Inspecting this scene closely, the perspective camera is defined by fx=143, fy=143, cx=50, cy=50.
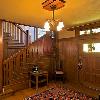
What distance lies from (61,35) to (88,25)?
1749mm

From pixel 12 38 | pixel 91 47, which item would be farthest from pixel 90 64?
pixel 12 38

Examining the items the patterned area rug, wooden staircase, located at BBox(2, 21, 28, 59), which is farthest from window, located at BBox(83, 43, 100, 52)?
wooden staircase, located at BBox(2, 21, 28, 59)

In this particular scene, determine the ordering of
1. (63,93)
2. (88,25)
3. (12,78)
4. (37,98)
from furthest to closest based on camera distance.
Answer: (88,25)
(12,78)
(63,93)
(37,98)

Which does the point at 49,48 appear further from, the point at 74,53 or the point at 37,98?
the point at 37,98

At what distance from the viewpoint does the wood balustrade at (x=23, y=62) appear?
5283mm

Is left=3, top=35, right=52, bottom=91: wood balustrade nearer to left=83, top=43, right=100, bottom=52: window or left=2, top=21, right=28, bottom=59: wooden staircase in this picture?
left=2, top=21, right=28, bottom=59: wooden staircase

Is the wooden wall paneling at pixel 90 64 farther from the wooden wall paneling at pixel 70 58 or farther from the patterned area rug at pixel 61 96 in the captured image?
the patterned area rug at pixel 61 96

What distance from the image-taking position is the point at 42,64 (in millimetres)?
6660

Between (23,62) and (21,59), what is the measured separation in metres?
0.17

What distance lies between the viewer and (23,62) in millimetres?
5766

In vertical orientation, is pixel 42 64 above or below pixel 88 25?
below

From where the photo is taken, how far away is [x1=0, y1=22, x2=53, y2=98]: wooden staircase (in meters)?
5.26

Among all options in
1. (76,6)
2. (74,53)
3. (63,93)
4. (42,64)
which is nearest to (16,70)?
(42,64)

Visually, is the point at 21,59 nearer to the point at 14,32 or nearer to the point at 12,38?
the point at 12,38
